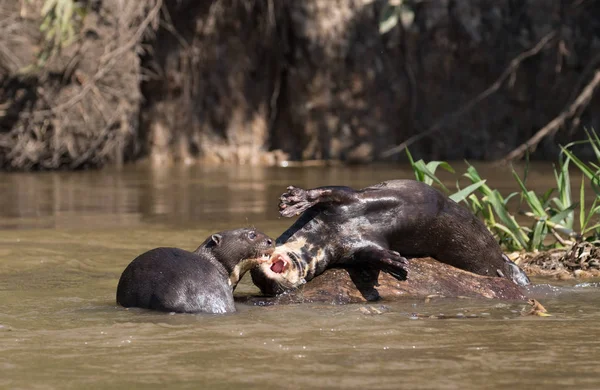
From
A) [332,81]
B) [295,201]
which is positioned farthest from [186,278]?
[332,81]

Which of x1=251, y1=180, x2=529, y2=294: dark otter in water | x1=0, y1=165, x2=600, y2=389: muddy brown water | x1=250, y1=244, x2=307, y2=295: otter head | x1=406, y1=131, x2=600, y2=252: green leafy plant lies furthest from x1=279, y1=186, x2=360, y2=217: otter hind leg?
x1=406, y1=131, x2=600, y2=252: green leafy plant

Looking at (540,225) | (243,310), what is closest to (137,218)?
(540,225)

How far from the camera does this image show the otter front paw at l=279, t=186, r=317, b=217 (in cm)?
454

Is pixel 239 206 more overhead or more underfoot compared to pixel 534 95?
more underfoot

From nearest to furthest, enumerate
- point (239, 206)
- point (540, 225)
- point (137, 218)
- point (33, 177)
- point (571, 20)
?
1. point (540, 225)
2. point (137, 218)
3. point (239, 206)
4. point (33, 177)
5. point (571, 20)

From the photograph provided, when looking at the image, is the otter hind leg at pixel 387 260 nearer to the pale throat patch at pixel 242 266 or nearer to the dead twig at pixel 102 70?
the pale throat patch at pixel 242 266

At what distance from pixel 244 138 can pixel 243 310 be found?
27.8 ft

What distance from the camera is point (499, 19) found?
1231 cm

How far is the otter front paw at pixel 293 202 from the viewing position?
454 cm

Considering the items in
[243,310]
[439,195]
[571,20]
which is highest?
[571,20]

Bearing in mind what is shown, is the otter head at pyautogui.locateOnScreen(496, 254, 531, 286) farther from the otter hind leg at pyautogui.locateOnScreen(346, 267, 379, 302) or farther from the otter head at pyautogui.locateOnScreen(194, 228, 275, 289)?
the otter head at pyautogui.locateOnScreen(194, 228, 275, 289)

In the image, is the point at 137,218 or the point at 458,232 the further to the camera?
the point at 137,218

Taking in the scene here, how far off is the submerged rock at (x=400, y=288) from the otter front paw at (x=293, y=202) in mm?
332

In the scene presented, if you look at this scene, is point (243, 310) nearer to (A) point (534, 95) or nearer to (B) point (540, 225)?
(B) point (540, 225)
